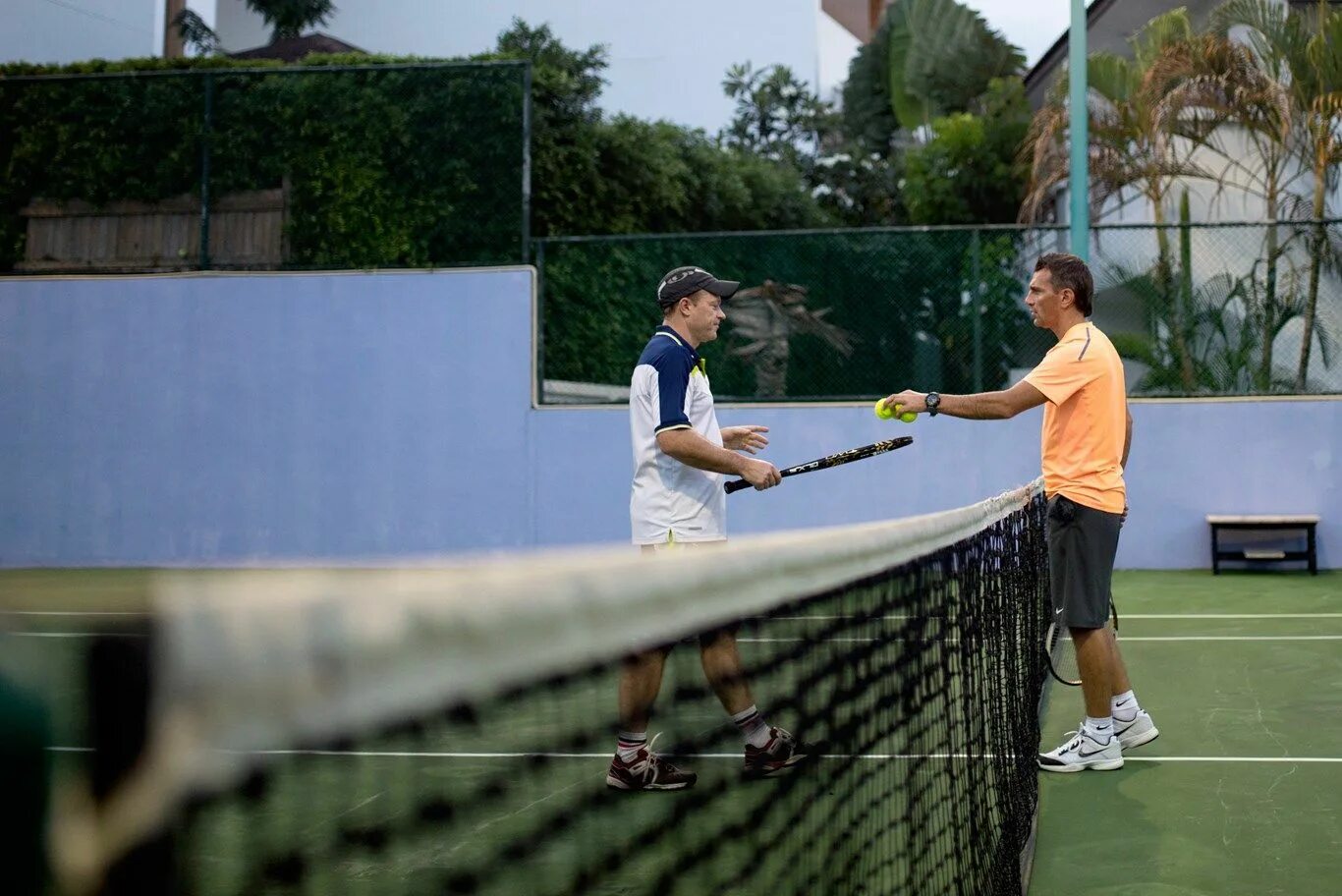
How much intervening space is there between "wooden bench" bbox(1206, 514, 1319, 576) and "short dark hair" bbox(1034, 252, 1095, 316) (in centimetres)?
750

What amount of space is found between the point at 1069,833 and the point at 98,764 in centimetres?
429

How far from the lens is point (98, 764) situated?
0.70 m

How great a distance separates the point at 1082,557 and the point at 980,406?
623 mm

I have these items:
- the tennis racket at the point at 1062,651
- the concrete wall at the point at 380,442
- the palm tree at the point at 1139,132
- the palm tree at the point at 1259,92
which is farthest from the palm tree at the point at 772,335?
the palm tree at the point at 1259,92

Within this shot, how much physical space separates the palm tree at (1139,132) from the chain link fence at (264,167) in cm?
591

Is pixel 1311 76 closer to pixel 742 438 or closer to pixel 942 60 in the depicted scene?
pixel 742 438

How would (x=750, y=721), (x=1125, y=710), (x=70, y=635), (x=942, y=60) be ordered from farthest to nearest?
(x=942, y=60) → (x=1125, y=710) → (x=750, y=721) → (x=70, y=635)

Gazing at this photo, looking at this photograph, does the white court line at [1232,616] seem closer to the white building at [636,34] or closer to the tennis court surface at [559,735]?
the tennis court surface at [559,735]

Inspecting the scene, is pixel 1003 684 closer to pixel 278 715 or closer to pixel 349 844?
pixel 349 844

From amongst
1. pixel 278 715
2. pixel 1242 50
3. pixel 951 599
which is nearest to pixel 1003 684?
pixel 951 599

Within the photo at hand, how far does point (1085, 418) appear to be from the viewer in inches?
203

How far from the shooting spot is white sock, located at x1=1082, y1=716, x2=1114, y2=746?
17.1 ft

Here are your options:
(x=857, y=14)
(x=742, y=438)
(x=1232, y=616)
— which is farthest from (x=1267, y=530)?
(x=857, y=14)

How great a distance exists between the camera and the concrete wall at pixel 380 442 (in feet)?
41.2
